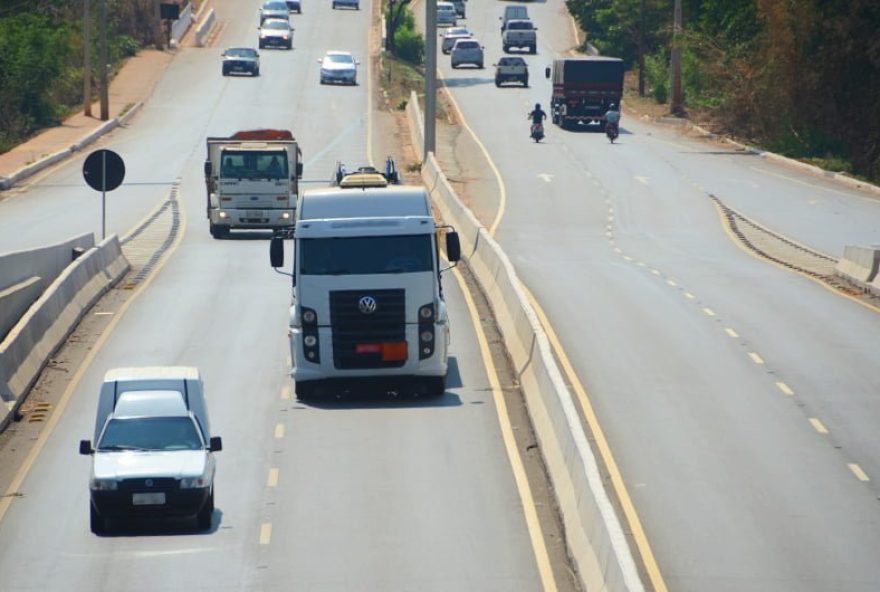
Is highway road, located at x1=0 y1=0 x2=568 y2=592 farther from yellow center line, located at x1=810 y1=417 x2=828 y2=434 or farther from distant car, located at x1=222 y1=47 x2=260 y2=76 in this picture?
distant car, located at x1=222 y1=47 x2=260 y2=76

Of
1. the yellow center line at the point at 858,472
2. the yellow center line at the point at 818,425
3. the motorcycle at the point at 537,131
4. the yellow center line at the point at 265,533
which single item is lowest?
the motorcycle at the point at 537,131

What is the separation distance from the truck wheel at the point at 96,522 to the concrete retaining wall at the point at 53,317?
544 cm

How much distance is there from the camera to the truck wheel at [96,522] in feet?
57.0

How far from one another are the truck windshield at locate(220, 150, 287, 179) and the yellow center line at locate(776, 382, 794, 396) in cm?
2200

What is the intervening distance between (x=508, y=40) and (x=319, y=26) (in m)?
14.4

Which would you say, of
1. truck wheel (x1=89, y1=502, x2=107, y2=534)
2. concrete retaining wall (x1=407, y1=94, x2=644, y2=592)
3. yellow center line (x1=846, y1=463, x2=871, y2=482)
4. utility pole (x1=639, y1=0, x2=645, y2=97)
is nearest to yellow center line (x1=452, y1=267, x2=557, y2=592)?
concrete retaining wall (x1=407, y1=94, x2=644, y2=592)

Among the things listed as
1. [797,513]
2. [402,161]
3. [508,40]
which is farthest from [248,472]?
[508,40]

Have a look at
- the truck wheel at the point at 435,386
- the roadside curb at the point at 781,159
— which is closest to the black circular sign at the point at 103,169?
the truck wheel at the point at 435,386

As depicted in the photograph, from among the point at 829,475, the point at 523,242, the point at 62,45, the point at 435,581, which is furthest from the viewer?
the point at 62,45

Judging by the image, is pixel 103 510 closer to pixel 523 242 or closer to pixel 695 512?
pixel 695 512

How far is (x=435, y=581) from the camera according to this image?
15734 mm

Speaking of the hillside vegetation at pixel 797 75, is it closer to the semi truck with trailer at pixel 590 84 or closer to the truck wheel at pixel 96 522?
the semi truck with trailer at pixel 590 84

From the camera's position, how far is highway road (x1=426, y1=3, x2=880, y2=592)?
17156mm

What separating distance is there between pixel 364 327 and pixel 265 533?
23.0ft
